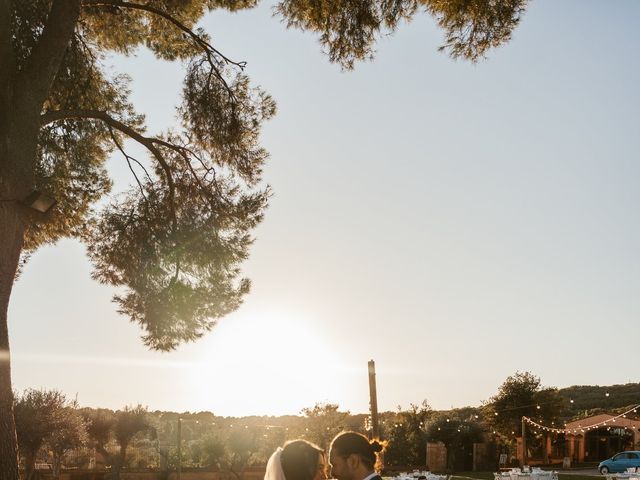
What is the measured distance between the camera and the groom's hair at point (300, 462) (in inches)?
163

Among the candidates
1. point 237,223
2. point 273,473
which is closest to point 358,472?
point 273,473

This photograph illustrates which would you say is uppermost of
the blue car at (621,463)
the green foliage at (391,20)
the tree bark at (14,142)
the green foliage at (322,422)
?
the green foliage at (391,20)

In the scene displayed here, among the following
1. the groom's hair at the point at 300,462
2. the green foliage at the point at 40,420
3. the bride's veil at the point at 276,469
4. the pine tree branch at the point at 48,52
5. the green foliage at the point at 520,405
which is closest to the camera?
the groom's hair at the point at 300,462

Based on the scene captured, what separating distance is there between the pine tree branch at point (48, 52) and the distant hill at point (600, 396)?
209 feet

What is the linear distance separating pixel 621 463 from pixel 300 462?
98.8 feet

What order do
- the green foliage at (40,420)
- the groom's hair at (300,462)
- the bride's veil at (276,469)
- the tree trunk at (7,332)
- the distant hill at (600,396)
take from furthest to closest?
the distant hill at (600,396), the green foliage at (40,420), the tree trunk at (7,332), the bride's veil at (276,469), the groom's hair at (300,462)

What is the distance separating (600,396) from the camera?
246ft

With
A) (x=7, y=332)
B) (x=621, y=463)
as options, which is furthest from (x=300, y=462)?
(x=621, y=463)

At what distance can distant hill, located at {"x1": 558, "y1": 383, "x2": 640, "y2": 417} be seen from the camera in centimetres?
6750

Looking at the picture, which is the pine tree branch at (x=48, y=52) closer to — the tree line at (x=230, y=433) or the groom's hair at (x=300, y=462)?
the groom's hair at (x=300, y=462)

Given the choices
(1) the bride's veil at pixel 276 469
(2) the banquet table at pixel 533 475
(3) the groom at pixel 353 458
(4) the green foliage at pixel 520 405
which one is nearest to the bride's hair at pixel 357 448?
(3) the groom at pixel 353 458

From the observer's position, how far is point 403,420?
116ft

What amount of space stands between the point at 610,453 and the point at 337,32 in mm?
36794

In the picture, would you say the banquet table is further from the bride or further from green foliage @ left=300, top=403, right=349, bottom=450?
the bride
